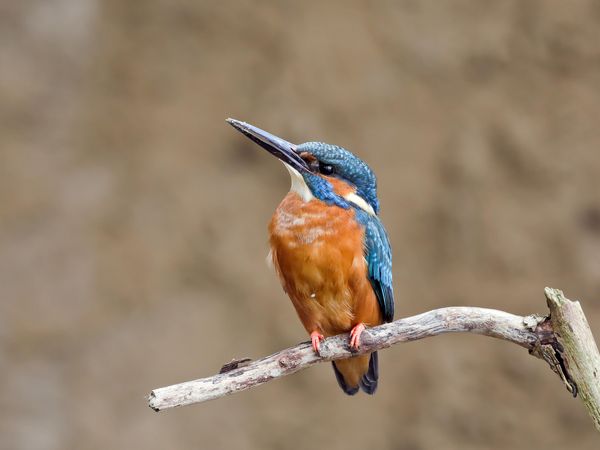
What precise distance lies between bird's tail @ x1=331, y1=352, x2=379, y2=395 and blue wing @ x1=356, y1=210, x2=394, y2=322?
0.80ft

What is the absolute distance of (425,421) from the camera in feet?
15.7

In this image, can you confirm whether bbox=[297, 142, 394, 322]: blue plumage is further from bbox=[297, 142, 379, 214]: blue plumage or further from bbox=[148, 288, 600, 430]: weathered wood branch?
bbox=[148, 288, 600, 430]: weathered wood branch

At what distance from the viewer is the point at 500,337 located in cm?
260

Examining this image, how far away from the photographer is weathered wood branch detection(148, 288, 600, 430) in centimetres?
248

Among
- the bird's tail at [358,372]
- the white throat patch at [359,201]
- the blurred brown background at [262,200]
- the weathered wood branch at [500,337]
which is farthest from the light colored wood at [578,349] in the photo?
the blurred brown background at [262,200]

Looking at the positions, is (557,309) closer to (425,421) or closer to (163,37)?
(425,421)

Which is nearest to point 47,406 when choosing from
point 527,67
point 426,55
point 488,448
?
point 488,448

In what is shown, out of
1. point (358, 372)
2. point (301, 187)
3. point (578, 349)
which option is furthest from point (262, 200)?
point (578, 349)

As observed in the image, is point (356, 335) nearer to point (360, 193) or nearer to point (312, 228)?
point (312, 228)

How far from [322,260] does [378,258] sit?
0.22m

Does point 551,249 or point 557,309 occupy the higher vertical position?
point 551,249

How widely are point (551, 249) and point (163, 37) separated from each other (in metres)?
2.47

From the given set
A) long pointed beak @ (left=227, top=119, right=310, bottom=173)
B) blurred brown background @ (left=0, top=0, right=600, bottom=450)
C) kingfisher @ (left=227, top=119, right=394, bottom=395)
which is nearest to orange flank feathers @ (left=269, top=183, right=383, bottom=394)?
kingfisher @ (left=227, top=119, right=394, bottom=395)

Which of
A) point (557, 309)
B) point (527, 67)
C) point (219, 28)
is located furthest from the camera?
point (219, 28)
